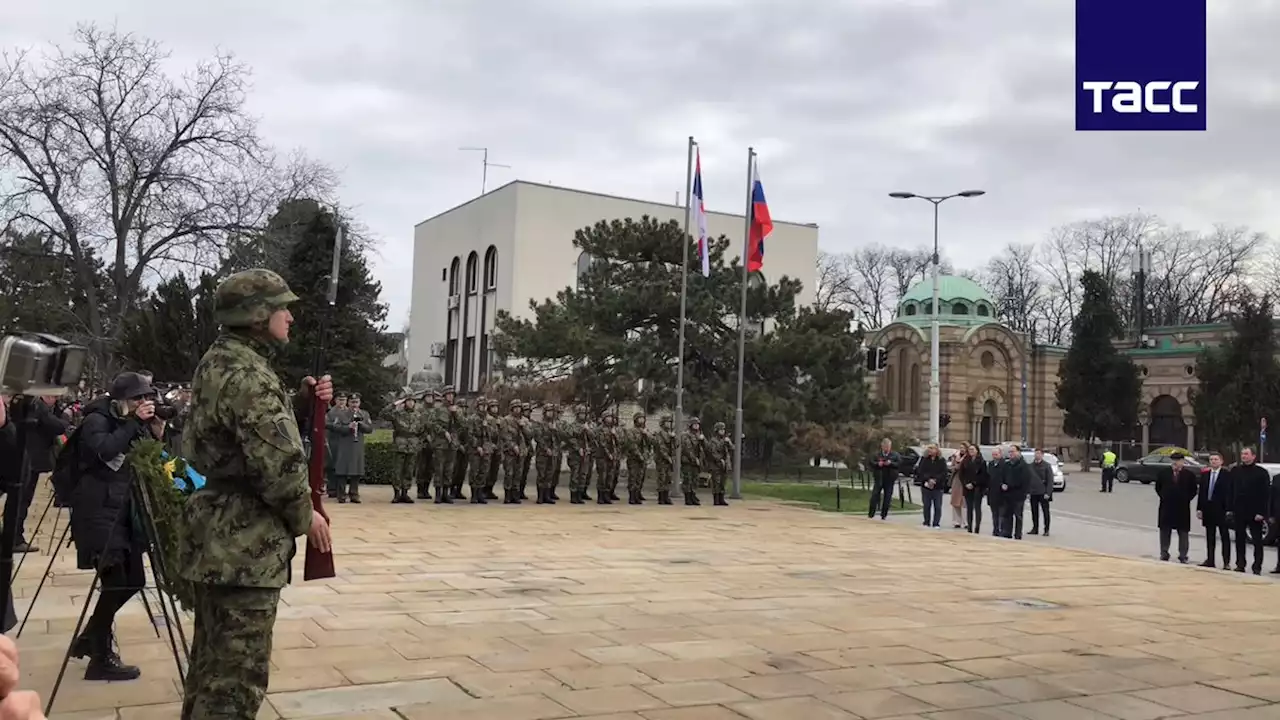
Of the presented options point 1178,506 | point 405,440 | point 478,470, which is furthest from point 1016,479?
point 405,440

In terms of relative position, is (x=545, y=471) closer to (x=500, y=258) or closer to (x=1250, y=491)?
(x=1250, y=491)

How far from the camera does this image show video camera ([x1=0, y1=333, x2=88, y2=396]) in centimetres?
382

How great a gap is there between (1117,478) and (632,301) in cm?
2827

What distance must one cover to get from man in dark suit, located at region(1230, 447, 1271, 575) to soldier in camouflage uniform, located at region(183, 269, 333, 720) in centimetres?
1417

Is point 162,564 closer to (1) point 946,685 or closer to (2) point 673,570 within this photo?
(1) point 946,685

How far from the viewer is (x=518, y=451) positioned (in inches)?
770

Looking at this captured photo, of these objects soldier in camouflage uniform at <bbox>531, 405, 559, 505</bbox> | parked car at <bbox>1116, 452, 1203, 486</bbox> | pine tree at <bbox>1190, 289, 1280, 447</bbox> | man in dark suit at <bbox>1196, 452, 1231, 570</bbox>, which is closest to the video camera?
man in dark suit at <bbox>1196, 452, 1231, 570</bbox>

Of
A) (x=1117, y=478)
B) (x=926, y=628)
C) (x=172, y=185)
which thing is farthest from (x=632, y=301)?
(x=1117, y=478)

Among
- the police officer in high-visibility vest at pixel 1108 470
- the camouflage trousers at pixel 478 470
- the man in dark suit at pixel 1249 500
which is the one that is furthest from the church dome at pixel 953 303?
the man in dark suit at pixel 1249 500

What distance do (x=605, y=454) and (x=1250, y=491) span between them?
1112 centimetres

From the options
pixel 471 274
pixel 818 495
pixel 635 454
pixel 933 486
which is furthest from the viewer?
pixel 471 274

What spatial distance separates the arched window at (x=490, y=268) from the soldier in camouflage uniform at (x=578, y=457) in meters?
26.0

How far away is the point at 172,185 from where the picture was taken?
84.6 ft

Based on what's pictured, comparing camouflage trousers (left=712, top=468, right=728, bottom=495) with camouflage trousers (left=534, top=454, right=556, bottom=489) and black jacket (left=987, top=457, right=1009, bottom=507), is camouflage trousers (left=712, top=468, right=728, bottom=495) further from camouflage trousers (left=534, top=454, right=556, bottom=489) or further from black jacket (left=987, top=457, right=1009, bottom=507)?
black jacket (left=987, top=457, right=1009, bottom=507)
